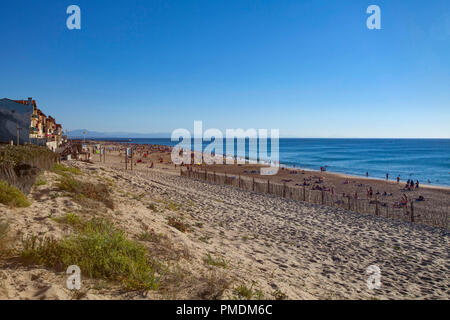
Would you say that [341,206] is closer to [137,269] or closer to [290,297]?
[290,297]

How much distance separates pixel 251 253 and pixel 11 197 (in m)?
5.71

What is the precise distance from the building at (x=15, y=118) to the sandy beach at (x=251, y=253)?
25.8 meters

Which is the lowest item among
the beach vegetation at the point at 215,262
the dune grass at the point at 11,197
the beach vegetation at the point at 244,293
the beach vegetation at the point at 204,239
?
the beach vegetation at the point at 204,239

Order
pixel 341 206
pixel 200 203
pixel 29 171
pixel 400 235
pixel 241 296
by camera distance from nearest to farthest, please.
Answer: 1. pixel 241 296
2. pixel 29 171
3. pixel 400 235
4. pixel 200 203
5. pixel 341 206

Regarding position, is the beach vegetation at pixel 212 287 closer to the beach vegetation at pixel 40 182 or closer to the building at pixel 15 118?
the beach vegetation at pixel 40 182

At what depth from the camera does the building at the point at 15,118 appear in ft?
94.1

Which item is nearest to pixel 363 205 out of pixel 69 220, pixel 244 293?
pixel 244 293

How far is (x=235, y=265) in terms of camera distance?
536cm

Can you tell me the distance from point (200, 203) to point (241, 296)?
29.4 feet

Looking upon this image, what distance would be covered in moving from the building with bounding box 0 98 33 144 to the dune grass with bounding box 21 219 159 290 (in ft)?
101

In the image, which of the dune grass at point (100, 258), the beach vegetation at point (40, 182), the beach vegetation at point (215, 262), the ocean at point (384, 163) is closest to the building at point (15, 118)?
the ocean at point (384, 163)

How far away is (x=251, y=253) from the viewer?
6711 millimetres
